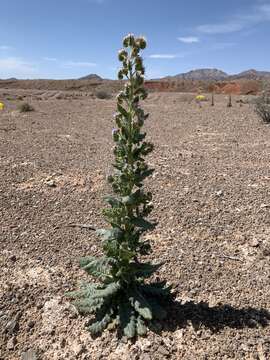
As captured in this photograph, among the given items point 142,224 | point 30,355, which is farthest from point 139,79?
point 30,355

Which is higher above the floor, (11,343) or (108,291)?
(108,291)

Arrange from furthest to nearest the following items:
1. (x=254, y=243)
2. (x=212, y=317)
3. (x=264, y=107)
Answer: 1. (x=264, y=107)
2. (x=254, y=243)
3. (x=212, y=317)

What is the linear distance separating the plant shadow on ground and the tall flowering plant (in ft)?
0.55

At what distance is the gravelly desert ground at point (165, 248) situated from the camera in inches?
120

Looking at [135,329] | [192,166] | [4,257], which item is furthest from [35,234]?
[192,166]

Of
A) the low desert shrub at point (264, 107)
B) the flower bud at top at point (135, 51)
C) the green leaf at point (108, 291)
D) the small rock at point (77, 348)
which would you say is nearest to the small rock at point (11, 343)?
the small rock at point (77, 348)

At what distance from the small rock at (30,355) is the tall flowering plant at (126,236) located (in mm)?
507

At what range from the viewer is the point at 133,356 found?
2.90 m

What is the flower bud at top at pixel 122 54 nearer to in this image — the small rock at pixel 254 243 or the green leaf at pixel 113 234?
the green leaf at pixel 113 234

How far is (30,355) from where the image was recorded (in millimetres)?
3129

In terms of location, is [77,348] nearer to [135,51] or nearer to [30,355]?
[30,355]

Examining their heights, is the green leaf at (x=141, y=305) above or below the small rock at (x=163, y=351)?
above

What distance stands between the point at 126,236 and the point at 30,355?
49.5 inches

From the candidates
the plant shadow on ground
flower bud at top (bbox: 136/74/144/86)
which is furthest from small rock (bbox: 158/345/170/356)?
flower bud at top (bbox: 136/74/144/86)
